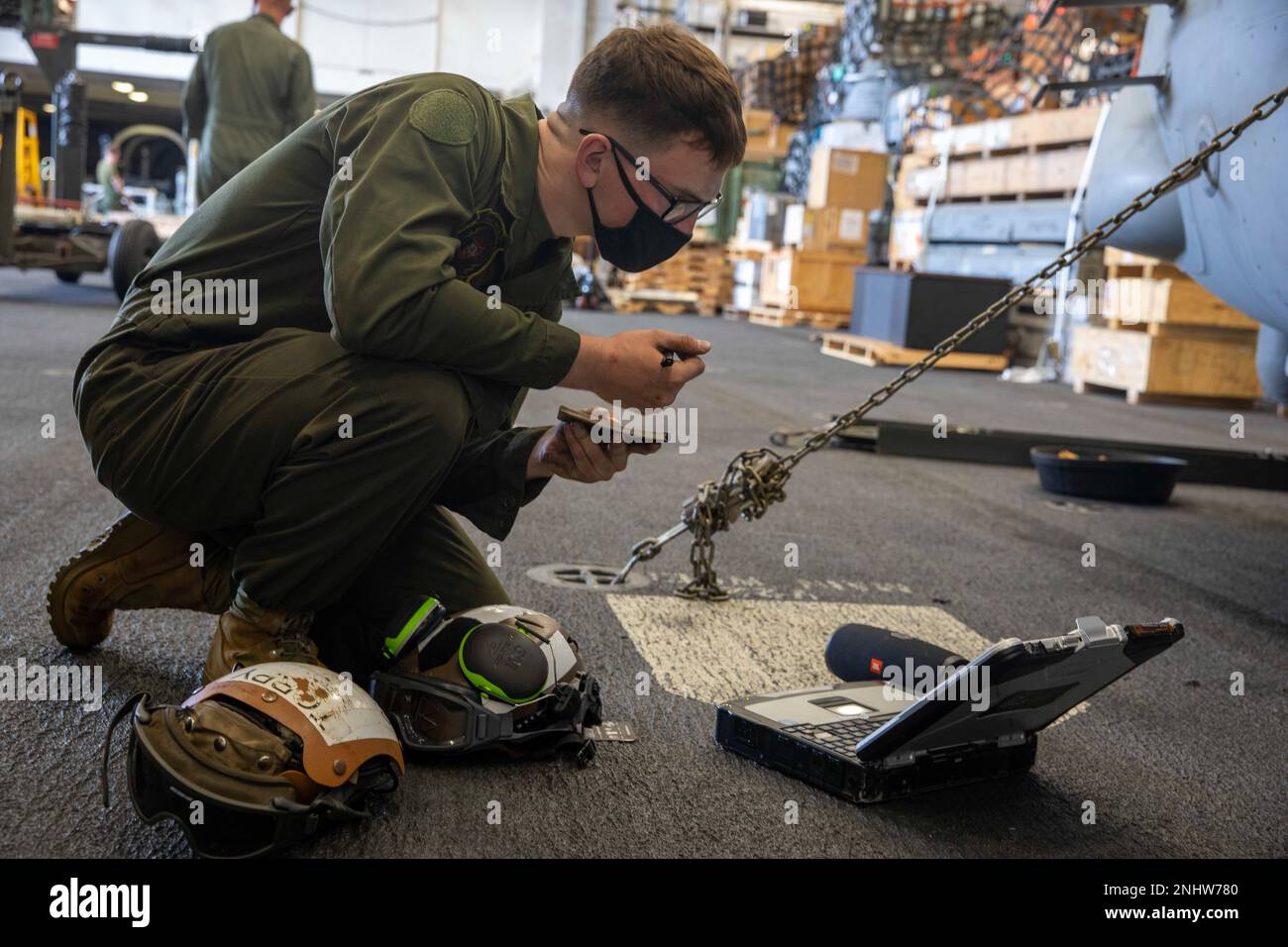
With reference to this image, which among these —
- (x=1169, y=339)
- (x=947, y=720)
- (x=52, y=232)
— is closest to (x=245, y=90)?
(x=52, y=232)

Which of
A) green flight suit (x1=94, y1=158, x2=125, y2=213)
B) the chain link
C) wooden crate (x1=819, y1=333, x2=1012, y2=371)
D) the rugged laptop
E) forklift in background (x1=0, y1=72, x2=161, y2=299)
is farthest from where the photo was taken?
green flight suit (x1=94, y1=158, x2=125, y2=213)

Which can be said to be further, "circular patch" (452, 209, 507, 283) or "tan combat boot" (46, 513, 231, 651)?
"tan combat boot" (46, 513, 231, 651)

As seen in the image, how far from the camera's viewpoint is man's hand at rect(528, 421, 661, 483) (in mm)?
1831

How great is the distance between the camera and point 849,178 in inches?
498

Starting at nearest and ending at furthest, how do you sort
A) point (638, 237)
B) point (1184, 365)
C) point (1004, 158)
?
point (638, 237) → point (1184, 365) → point (1004, 158)

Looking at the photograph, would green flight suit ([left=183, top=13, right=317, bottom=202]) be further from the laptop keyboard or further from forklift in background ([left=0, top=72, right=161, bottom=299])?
the laptop keyboard

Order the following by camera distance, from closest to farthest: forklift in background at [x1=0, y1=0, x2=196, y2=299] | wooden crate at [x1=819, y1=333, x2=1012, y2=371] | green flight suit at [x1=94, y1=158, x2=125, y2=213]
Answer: forklift in background at [x1=0, y1=0, x2=196, y2=299] → wooden crate at [x1=819, y1=333, x2=1012, y2=371] → green flight suit at [x1=94, y1=158, x2=125, y2=213]

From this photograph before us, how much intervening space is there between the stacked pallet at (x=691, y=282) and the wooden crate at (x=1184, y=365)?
7736 millimetres

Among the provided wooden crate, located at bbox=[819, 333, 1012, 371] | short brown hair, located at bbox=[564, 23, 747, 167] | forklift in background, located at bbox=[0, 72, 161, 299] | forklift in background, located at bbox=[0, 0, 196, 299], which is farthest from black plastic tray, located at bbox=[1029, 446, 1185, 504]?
forklift in background, located at bbox=[0, 0, 196, 299]

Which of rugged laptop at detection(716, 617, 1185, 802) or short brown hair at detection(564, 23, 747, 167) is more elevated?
short brown hair at detection(564, 23, 747, 167)

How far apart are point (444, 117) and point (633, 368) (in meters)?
0.41

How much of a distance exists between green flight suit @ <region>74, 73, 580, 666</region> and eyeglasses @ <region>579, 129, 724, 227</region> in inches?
4.8

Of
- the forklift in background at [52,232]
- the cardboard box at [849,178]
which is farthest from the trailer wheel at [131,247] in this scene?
the cardboard box at [849,178]

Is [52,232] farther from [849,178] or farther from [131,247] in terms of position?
[849,178]
